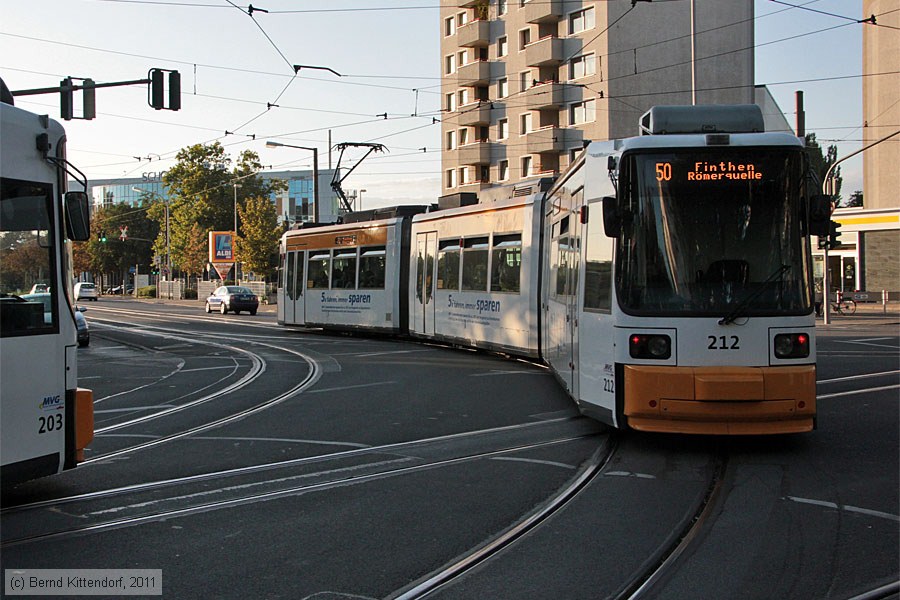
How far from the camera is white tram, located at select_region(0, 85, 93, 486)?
6.13 m

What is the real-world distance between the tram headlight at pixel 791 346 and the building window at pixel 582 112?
42619mm

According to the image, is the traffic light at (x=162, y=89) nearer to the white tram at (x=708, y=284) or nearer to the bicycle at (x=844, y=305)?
the white tram at (x=708, y=284)

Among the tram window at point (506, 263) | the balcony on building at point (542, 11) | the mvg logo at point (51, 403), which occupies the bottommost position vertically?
the mvg logo at point (51, 403)

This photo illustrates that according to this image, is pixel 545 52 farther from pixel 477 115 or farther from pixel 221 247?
pixel 221 247

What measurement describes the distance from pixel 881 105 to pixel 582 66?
15.6 m

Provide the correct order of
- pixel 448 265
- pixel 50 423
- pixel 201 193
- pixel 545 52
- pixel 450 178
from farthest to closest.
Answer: pixel 201 193
pixel 450 178
pixel 545 52
pixel 448 265
pixel 50 423

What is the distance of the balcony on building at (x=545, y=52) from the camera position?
51.3 meters

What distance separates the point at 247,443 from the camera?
30.6 ft

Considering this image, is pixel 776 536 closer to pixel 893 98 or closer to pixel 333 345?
pixel 333 345

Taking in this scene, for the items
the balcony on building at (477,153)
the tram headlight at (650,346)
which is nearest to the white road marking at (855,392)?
the tram headlight at (650,346)

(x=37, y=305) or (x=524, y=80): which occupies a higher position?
(x=524, y=80)

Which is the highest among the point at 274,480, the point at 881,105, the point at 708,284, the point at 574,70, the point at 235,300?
the point at 574,70

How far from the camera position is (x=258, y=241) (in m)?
65.0

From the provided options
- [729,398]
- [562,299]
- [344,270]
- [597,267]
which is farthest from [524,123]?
[729,398]
